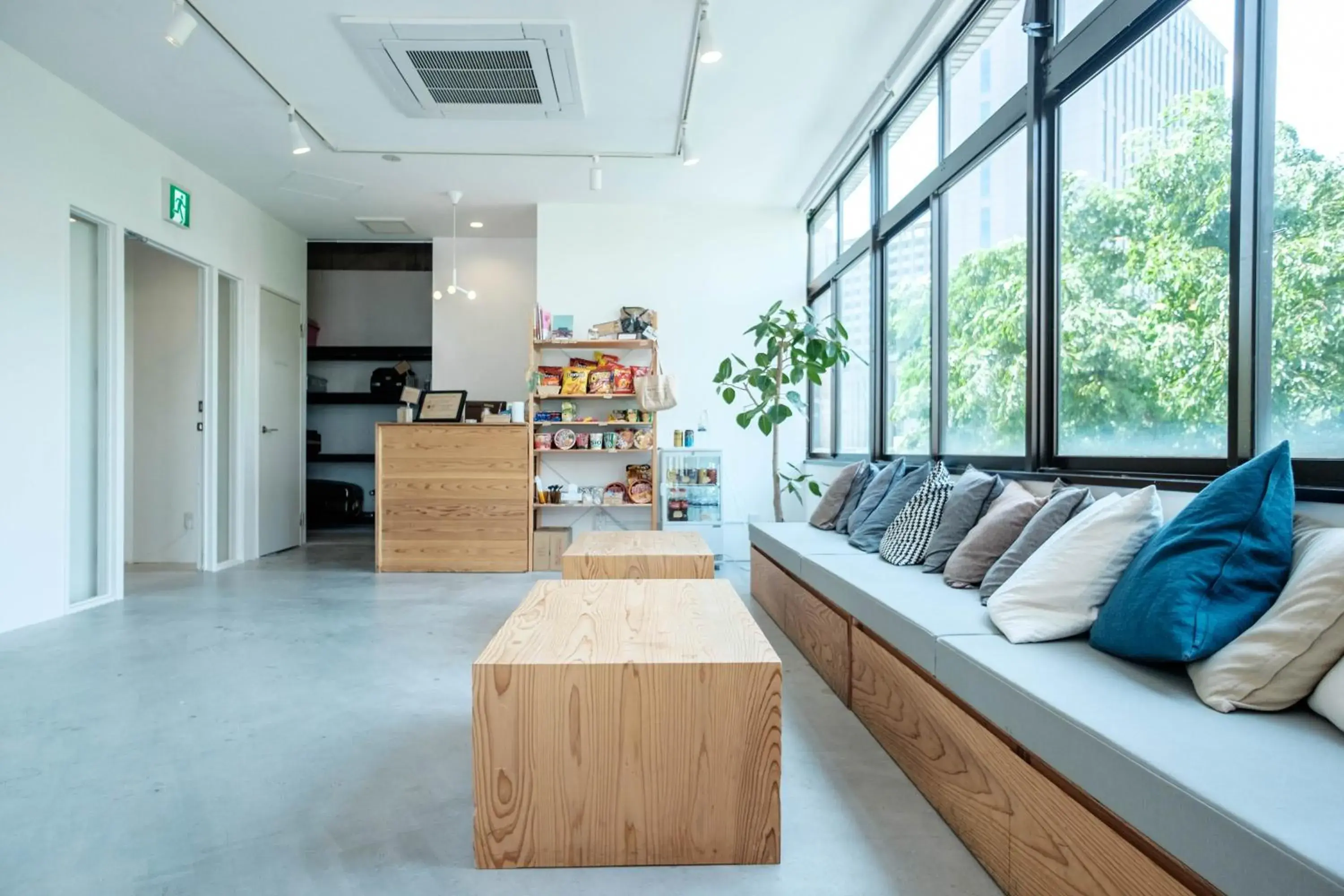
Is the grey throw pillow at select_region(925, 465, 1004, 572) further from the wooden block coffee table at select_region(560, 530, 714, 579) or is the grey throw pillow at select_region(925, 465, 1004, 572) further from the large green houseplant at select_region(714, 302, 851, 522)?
the large green houseplant at select_region(714, 302, 851, 522)

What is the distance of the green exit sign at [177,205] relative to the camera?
4914mm

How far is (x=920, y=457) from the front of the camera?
4102 mm

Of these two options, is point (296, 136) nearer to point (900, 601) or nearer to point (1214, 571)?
point (900, 601)

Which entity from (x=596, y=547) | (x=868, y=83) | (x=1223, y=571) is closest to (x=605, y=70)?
(x=868, y=83)

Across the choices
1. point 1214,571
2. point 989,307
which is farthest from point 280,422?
point 1214,571

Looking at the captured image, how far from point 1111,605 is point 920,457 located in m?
2.52

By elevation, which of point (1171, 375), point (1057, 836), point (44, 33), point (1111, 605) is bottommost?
point (1057, 836)

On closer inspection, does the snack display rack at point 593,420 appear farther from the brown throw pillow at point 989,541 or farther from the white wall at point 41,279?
the brown throw pillow at point 989,541

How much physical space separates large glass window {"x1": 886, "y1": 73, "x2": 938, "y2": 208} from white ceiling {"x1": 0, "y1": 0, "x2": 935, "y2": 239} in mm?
259

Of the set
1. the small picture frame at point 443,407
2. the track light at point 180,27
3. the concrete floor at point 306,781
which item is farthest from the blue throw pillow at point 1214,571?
the small picture frame at point 443,407

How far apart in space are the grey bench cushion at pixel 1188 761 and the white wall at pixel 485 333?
5.78 meters

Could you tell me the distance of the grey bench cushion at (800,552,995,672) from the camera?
192 centimetres

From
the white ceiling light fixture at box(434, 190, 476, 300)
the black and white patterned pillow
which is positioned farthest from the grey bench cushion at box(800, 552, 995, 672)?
the white ceiling light fixture at box(434, 190, 476, 300)

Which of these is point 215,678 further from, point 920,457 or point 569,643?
point 920,457
